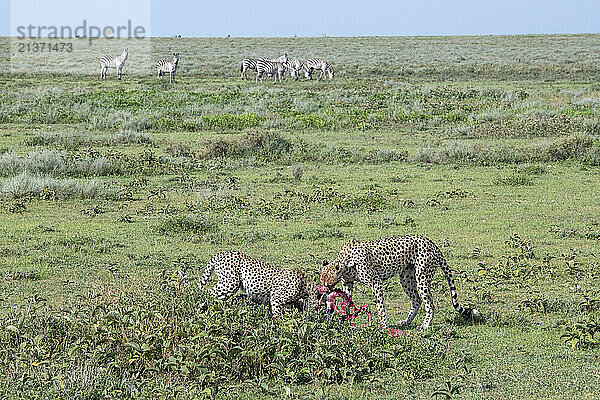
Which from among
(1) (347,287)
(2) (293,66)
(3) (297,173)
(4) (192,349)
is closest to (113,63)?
(2) (293,66)

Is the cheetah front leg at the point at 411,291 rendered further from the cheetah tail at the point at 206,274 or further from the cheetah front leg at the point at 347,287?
the cheetah tail at the point at 206,274

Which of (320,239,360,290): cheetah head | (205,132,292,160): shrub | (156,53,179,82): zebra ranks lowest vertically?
(205,132,292,160): shrub

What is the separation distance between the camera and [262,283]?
25.6 feet

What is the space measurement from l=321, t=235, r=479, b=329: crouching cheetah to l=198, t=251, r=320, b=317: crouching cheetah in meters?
0.23

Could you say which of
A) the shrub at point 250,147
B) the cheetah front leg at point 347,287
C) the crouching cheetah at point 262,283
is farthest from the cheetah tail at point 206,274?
the shrub at point 250,147

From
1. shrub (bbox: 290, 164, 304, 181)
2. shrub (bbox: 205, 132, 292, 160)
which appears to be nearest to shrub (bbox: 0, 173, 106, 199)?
shrub (bbox: 290, 164, 304, 181)

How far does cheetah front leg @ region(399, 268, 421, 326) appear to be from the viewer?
26.8 feet

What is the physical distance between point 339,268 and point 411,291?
3.53 feet

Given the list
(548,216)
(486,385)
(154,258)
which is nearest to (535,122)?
(548,216)

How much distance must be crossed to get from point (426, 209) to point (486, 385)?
27.0 feet

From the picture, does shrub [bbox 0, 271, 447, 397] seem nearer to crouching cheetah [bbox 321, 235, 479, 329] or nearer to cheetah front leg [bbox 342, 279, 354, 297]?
crouching cheetah [bbox 321, 235, 479, 329]

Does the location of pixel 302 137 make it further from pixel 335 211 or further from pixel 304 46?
pixel 304 46

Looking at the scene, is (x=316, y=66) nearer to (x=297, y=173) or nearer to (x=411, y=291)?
(x=297, y=173)

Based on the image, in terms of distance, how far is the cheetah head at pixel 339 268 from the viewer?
7637mm
